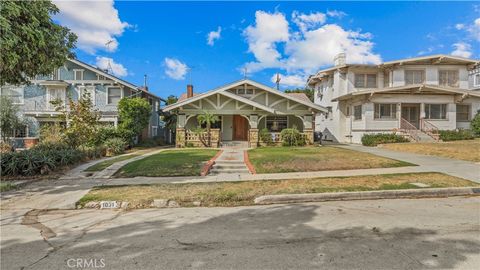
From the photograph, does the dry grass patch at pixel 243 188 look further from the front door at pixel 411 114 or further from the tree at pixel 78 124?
the front door at pixel 411 114

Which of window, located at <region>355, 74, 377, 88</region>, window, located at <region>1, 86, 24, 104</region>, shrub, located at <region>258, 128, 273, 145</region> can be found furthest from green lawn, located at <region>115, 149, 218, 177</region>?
window, located at <region>355, 74, 377, 88</region>

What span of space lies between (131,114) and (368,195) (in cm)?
1804

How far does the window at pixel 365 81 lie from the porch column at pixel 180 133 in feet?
52.0

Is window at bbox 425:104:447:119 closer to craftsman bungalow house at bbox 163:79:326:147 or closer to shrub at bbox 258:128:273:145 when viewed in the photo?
craftsman bungalow house at bbox 163:79:326:147

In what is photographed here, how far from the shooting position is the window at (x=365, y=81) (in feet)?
79.1

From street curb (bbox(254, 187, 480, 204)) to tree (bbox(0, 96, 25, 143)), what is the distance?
22651 mm

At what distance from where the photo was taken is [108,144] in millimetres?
16719

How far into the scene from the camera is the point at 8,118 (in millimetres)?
20422

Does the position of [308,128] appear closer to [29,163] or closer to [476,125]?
[476,125]

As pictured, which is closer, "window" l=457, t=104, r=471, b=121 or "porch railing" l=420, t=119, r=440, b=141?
"porch railing" l=420, t=119, r=440, b=141

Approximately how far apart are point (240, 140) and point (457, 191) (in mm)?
16333

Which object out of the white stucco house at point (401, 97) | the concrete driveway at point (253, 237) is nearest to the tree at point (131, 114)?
the concrete driveway at point (253, 237)

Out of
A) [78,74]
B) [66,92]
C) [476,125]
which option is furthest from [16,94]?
[476,125]

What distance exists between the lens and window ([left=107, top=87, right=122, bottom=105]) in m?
23.0
